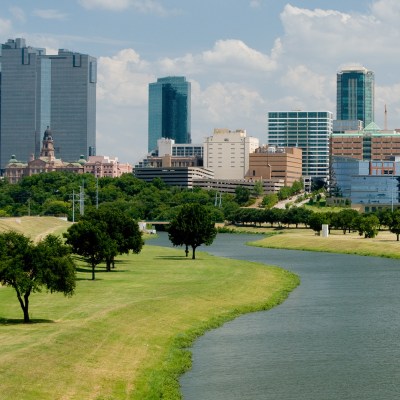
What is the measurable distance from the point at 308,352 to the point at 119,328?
14.7 meters

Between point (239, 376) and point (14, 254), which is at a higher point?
point (14, 254)

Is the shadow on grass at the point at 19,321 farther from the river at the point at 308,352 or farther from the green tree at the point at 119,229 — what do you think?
the green tree at the point at 119,229

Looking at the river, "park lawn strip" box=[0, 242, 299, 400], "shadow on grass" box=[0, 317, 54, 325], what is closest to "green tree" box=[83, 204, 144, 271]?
"park lawn strip" box=[0, 242, 299, 400]

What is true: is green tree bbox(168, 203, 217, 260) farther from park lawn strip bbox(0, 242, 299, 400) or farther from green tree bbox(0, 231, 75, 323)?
green tree bbox(0, 231, 75, 323)

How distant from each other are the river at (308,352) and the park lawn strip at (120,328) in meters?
2.05

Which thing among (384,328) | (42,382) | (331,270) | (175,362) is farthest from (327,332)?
(331,270)

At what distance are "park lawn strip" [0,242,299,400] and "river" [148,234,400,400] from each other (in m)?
2.05

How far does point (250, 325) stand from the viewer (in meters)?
83.4

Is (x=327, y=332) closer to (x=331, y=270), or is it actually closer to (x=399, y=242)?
(x=331, y=270)

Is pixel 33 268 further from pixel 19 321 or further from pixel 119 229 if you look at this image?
pixel 119 229

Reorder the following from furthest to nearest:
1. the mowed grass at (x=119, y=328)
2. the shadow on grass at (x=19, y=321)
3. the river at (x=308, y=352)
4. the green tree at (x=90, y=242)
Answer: the green tree at (x=90, y=242), the shadow on grass at (x=19, y=321), the river at (x=308, y=352), the mowed grass at (x=119, y=328)

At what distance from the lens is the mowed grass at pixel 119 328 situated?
56.5m

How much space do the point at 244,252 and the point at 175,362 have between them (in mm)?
127530

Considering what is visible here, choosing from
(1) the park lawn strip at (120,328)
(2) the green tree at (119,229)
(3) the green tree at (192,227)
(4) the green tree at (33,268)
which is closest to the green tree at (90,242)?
(1) the park lawn strip at (120,328)
